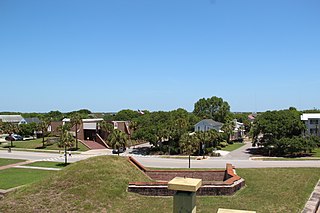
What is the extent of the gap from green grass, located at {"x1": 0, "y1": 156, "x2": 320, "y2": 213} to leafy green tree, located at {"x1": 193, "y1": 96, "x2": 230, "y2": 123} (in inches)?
3052

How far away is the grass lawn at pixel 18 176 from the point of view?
28.4 m

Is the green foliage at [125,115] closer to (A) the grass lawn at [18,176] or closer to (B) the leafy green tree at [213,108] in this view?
(B) the leafy green tree at [213,108]

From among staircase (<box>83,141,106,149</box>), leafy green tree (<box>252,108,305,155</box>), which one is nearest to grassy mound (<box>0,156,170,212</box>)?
leafy green tree (<box>252,108,305,155</box>)

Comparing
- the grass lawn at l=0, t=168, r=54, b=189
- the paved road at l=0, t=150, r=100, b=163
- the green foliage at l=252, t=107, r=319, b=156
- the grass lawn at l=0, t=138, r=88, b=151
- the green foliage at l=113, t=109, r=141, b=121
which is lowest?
the grass lawn at l=0, t=168, r=54, b=189

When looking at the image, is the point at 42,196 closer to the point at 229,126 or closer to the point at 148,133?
the point at 148,133

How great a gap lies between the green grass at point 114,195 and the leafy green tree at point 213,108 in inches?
3052

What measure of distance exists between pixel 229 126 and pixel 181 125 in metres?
21.2

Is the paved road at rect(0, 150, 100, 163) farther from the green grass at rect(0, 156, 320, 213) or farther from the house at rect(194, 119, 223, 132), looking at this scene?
the house at rect(194, 119, 223, 132)

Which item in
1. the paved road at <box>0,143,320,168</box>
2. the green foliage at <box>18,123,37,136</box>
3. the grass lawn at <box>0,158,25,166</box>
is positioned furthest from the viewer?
the green foliage at <box>18,123,37,136</box>

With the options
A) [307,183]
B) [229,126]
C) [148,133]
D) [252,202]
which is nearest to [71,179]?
[252,202]

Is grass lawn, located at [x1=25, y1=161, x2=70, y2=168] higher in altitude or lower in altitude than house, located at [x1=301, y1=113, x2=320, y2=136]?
lower

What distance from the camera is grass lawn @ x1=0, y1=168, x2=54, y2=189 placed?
2842 centimetres

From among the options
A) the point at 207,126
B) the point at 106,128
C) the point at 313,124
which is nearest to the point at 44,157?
the point at 106,128

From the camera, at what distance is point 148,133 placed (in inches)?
2135
